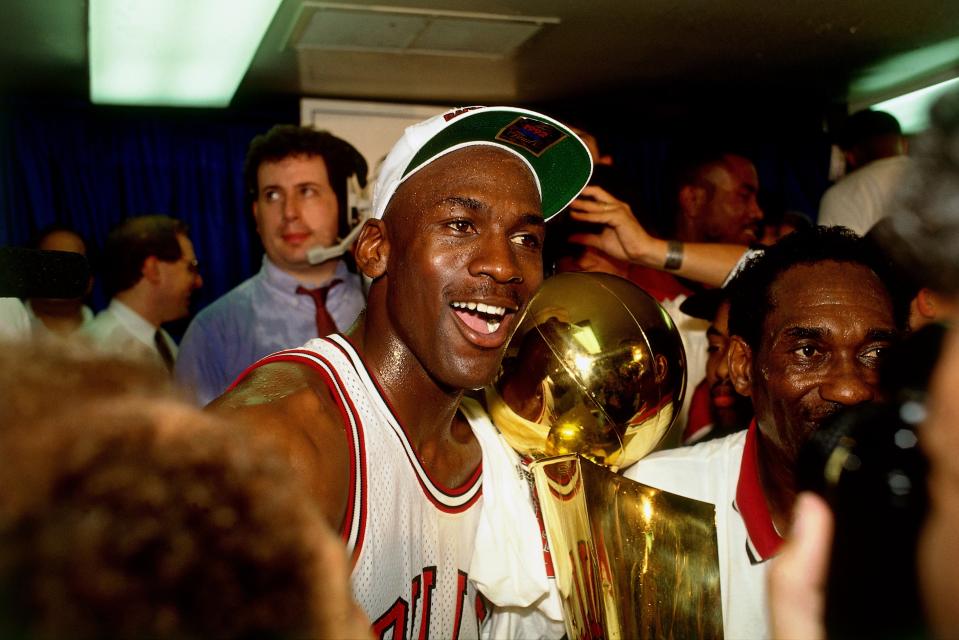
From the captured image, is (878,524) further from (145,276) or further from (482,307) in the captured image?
(145,276)

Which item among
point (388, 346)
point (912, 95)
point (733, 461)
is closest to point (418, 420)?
point (388, 346)

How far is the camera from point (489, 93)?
22.3ft

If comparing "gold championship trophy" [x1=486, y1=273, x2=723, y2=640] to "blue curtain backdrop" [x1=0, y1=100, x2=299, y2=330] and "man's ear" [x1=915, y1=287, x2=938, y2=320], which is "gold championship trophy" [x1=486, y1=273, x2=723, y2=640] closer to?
"man's ear" [x1=915, y1=287, x2=938, y2=320]

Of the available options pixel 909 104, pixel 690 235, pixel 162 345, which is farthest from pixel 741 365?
pixel 909 104

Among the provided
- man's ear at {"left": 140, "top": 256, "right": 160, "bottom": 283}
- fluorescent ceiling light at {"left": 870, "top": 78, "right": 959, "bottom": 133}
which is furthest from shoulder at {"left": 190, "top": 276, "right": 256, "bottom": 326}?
fluorescent ceiling light at {"left": 870, "top": 78, "right": 959, "bottom": 133}

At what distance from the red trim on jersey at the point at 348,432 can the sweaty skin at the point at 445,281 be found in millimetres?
154

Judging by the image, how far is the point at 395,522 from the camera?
183cm

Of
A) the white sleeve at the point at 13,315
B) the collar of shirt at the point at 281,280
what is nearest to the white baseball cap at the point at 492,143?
the white sleeve at the point at 13,315

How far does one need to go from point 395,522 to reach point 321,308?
2.14 metres

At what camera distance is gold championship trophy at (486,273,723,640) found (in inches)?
69.3

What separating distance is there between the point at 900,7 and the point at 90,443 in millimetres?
5610

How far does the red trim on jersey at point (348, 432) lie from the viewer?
5.55 feet

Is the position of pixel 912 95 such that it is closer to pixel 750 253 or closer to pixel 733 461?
pixel 750 253

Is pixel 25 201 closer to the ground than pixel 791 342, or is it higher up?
higher up
